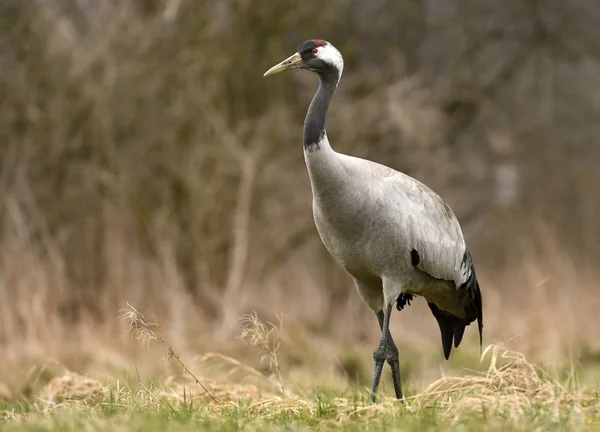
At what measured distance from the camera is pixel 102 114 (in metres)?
9.03

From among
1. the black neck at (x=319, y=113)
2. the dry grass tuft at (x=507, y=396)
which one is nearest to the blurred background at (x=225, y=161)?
the black neck at (x=319, y=113)

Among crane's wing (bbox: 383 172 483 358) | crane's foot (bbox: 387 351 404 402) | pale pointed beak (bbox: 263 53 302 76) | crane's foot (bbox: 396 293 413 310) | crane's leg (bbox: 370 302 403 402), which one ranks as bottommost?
crane's foot (bbox: 387 351 404 402)

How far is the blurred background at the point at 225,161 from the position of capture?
28.7 feet

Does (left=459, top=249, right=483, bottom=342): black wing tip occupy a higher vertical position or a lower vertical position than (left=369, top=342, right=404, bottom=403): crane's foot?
higher

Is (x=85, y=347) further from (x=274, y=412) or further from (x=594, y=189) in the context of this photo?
(x=594, y=189)

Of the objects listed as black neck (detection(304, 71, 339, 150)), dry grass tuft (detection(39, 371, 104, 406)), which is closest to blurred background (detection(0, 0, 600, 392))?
dry grass tuft (detection(39, 371, 104, 406))

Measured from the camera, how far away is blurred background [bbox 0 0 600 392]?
28.7 feet

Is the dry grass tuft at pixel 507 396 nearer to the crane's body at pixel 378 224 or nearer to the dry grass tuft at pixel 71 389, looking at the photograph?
the crane's body at pixel 378 224

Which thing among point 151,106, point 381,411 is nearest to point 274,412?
point 381,411

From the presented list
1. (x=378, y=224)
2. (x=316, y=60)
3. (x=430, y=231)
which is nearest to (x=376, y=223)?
(x=378, y=224)

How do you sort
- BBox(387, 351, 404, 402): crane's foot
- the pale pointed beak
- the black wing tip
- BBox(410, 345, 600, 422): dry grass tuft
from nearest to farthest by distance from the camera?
BBox(410, 345, 600, 422): dry grass tuft
BBox(387, 351, 404, 402): crane's foot
the pale pointed beak
the black wing tip

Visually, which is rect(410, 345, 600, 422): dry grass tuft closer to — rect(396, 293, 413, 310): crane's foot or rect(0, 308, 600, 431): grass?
rect(0, 308, 600, 431): grass

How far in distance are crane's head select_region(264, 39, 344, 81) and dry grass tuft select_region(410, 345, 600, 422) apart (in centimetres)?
161

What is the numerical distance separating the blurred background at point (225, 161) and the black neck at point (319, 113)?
12.4ft
